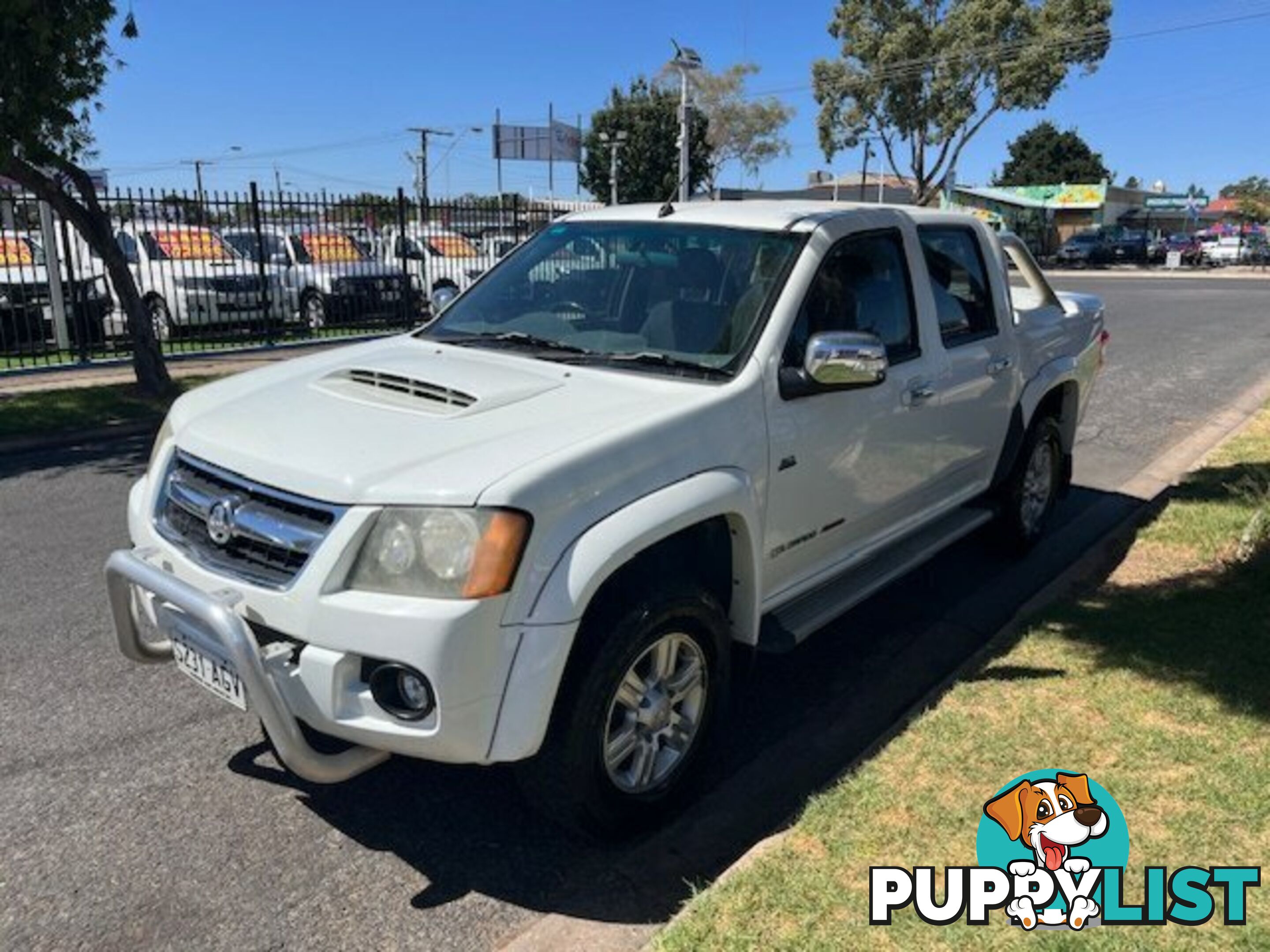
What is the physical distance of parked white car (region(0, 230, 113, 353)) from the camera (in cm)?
1373

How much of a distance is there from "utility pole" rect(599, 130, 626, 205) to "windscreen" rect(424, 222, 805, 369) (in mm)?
46139

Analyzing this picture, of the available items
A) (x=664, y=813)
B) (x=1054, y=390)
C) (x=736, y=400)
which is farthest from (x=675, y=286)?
(x=1054, y=390)

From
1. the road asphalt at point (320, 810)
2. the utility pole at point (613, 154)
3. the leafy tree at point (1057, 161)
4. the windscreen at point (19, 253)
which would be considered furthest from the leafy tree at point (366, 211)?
the leafy tree at point (1057, 161)

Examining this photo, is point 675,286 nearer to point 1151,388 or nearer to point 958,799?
point 958,799

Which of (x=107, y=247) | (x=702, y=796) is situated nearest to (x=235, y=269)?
(x=107, y=247)

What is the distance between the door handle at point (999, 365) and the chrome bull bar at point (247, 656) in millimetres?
3426

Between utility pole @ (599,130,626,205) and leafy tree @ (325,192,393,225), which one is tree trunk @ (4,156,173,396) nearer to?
leafy tree @ (325,192,393,225)

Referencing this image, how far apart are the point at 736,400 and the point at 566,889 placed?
1.56 meters

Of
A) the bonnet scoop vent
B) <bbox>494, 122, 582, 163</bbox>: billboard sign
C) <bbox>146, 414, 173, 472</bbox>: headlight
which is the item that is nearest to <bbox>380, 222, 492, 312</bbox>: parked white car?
<bbox>146, 414, 173, 472</bbox>: headlight

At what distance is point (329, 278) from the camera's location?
1717 centimetres

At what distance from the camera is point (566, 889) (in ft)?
9.76

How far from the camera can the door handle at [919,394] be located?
415cm

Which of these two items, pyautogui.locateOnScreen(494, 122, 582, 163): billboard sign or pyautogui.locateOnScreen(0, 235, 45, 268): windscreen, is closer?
pyautogui.locateOnScreen(0, 235, 45, 268): windscreen

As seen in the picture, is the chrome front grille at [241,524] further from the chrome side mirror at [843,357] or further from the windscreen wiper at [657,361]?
the chrome side mirror at [843,357]
